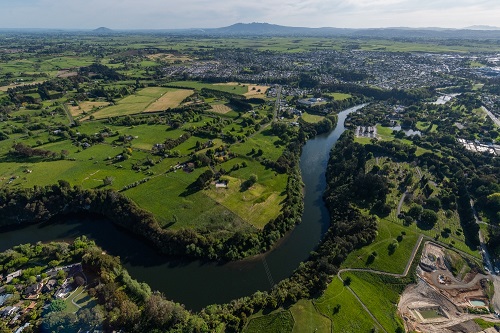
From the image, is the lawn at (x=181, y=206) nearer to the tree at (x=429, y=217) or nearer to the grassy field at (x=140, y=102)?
the tree at (x=429, y=217)

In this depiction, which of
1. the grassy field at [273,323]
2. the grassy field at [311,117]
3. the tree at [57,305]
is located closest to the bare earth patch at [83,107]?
the grassy field at [311,117]

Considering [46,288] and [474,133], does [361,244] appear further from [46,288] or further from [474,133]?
[474,133]

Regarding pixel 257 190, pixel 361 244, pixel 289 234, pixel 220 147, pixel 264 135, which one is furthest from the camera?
pixel 264 135

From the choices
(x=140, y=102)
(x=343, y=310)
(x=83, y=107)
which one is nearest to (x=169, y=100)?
(x=140, y=102)

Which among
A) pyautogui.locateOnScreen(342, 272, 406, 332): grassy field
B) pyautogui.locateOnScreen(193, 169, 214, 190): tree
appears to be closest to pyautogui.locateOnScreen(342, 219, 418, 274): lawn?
pyautogui.locateOnScreen(342, 272, 406, 332): grassy field

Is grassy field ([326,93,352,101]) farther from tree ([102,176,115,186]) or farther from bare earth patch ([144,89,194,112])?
tree ([102,176,115,186])

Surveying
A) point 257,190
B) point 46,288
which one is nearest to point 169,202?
point 257,190
